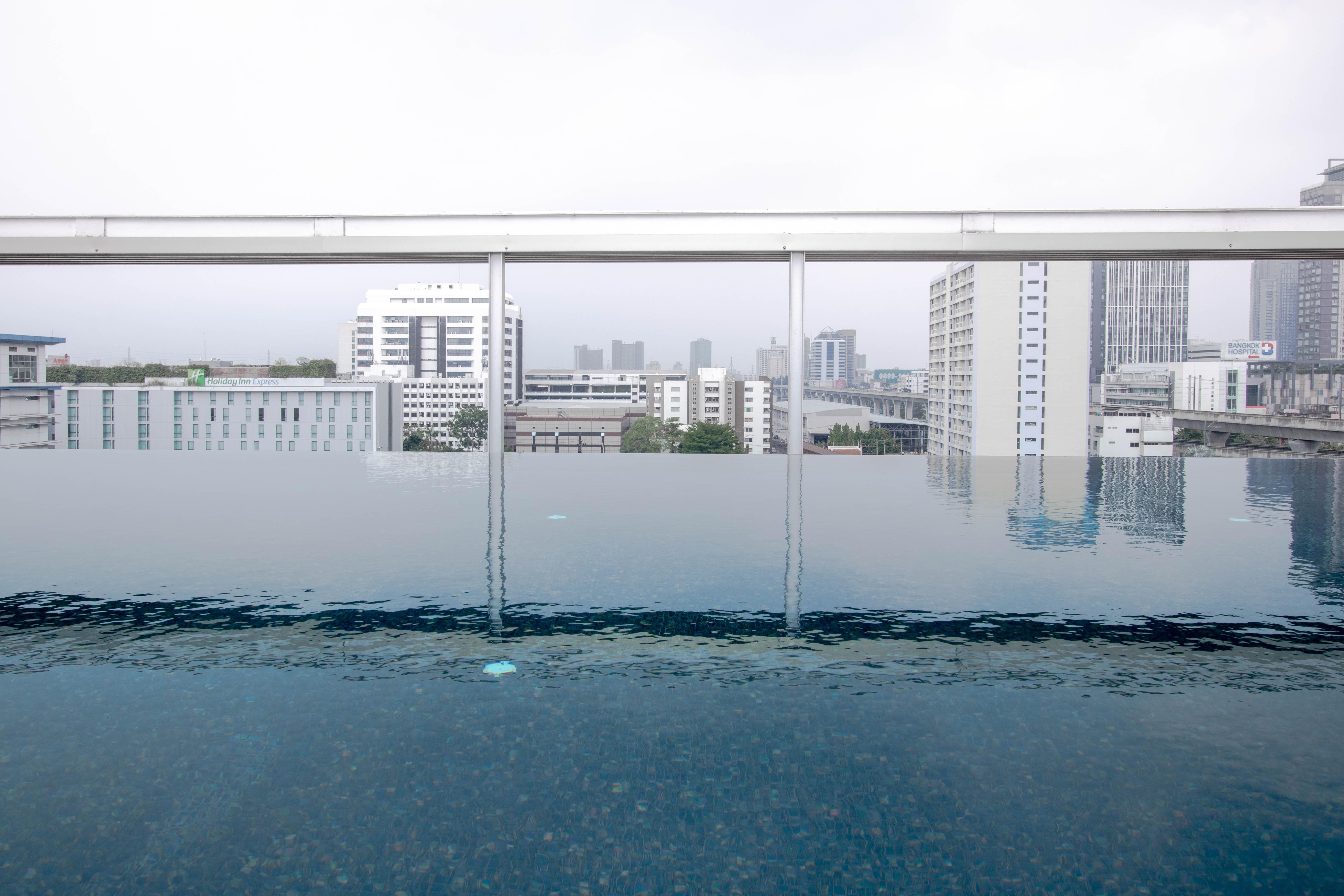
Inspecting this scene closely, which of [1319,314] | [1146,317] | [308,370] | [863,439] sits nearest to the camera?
[308,370]

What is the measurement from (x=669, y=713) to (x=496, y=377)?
7.07 metres

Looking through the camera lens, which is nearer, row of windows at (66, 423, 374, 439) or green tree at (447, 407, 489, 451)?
row of windows at (66, 423, 374, 439)

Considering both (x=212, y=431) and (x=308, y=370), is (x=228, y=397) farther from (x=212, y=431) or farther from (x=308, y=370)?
(x=308, y=370)

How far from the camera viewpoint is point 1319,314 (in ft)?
518

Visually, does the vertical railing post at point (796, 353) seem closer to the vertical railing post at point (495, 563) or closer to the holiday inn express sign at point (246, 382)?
the vertical railing post at point (495, 563)

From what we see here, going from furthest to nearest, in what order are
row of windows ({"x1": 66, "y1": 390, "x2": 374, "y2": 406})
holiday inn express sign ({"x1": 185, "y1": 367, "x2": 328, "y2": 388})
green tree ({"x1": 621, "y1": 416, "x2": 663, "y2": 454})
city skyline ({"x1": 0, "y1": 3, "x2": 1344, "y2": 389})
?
1. green tree ({"x1": 621, "y1": 416, "x2": 663, "y2": 454})
2. holiday inn express sign ({"x1": 185, "y1": 367, "x2": 328, "y2": 388})
3. row of windows ({"x1": 66, "y1": 390, "x2": 374, "y2": 406})
4. city skyline ({"x1": 0, "y1": 3, "x2": 1344, "y2": 389})

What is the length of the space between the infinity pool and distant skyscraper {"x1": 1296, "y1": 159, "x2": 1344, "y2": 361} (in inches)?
7091

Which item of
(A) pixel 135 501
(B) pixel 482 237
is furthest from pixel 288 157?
(A) pixel 135 501

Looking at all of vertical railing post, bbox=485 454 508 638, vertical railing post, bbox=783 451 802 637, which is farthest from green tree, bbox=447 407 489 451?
vertical railing post, bbox=783 451 802 637

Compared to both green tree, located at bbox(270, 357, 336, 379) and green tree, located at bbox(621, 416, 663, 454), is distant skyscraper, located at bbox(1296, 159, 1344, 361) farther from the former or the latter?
green tree, located at bbox(270, 357, 336, 379)

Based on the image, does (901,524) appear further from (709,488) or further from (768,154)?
(768,154)

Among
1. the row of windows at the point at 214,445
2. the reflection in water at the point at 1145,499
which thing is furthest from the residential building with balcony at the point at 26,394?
the reflection in water at the point at 1145,499

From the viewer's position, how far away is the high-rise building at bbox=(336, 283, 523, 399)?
10962cm

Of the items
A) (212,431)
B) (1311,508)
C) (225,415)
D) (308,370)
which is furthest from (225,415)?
(1311,508)
